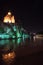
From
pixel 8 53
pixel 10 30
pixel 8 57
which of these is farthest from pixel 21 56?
pixel 10 30

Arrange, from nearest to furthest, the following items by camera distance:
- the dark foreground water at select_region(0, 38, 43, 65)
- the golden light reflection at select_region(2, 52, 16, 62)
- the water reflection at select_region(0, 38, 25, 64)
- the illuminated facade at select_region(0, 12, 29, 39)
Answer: the dark foreground water at select_region(0, 38, 43, 65), the water reflection at select_region(0, 38, 25, 64), the golden light reflection at select_region(2, 52, 16, 62), the illuminated facade at select_region(0, 12, 29, 39)

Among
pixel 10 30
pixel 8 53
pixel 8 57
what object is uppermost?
pixel 10 30

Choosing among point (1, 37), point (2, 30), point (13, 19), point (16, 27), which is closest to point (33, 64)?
point (1, 37)

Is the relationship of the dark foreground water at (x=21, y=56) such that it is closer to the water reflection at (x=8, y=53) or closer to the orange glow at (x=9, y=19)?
the water reflection at (x=8, y=53)

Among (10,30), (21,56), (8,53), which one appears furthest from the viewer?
(10,30)

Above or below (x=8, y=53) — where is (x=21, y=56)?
below

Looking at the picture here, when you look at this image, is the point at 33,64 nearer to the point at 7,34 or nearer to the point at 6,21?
the point at 7,34

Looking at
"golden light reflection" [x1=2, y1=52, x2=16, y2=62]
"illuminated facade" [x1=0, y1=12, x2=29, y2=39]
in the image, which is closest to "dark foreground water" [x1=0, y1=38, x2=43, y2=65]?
"golden light reflection" [x1=2, y1=52, x2=16, y2=62]

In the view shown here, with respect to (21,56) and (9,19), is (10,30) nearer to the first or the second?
(9,19)

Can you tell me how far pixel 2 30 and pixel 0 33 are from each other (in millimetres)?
3276

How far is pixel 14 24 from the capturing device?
3743 inches

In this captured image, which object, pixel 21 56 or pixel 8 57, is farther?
pixel 21 56

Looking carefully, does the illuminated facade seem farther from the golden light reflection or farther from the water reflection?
the golden light reflection

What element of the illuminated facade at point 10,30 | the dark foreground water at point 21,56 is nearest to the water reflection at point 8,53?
the dark foreground water at point 21,56
